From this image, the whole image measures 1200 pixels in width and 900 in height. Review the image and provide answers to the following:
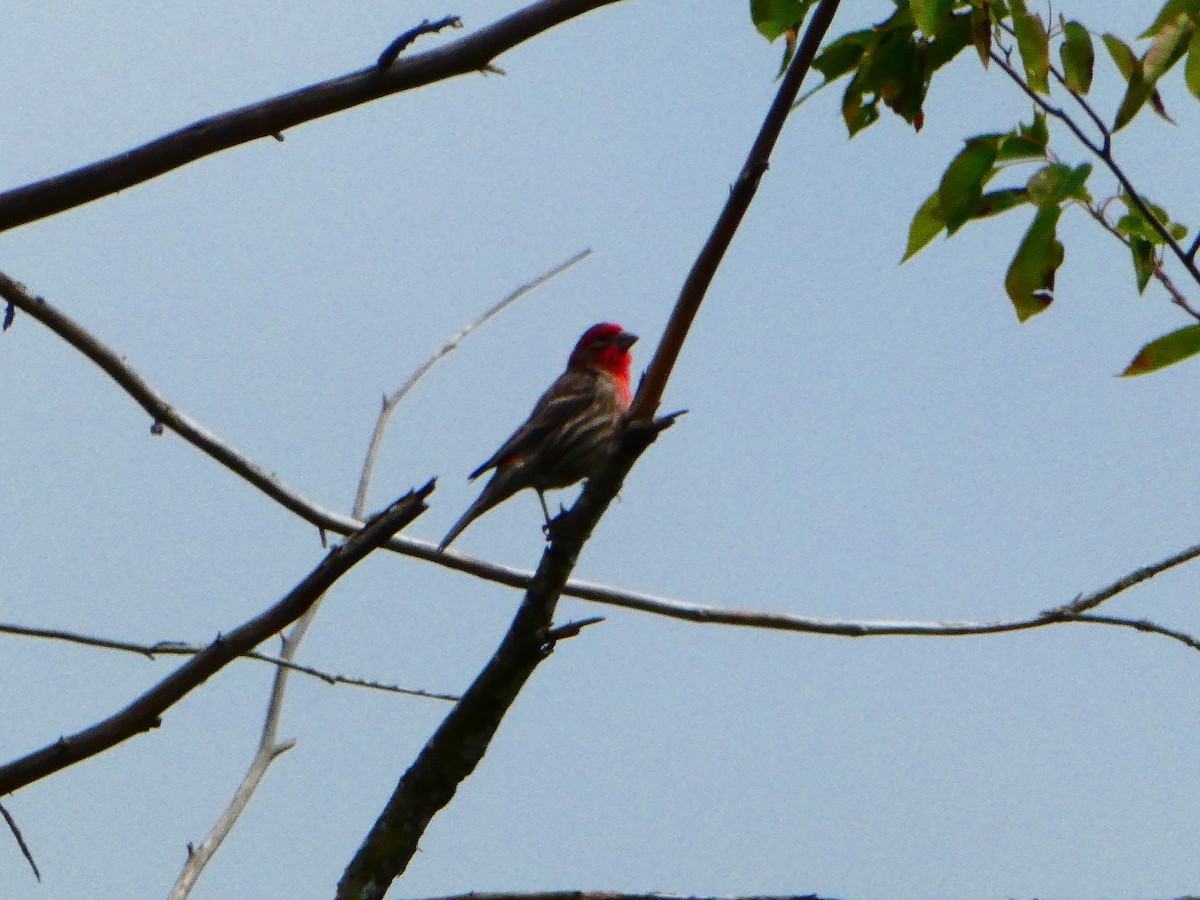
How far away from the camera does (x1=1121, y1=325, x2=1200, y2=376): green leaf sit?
3.50 meters

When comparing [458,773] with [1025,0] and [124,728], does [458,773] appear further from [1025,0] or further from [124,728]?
[1025,0]

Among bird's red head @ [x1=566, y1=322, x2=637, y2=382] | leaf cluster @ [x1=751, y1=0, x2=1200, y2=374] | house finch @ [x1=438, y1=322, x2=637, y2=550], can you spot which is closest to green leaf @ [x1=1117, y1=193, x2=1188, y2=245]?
leaf cluster @ [x1=751, y1=0, x2=1200, y2=374]

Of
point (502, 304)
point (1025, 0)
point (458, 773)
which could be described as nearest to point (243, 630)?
point (458, 773)

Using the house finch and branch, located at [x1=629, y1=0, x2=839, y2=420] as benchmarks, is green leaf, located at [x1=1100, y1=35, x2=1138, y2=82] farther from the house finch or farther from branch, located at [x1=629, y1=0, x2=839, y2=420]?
the house finch

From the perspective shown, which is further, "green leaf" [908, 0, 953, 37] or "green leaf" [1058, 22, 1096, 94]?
"green leaf" [1058, 22, 1096, 94]

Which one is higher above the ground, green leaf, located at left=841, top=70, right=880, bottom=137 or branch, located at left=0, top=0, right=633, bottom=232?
green leaf, located at left=841, top=70, right=880, bottom=137

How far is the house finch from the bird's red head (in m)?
0.46

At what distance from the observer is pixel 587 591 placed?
201 inches

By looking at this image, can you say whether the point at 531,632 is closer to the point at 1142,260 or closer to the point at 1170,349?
the point at 1170,349

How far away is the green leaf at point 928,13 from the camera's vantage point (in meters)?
3.45

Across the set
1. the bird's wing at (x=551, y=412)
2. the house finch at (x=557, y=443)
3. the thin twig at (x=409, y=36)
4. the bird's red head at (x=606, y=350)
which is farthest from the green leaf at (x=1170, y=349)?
the bird's red head at (x=606, y=350)

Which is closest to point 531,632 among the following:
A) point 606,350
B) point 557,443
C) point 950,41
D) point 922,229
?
point 922,229

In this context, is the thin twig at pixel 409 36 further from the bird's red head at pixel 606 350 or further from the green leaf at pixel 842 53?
the bird's red head at pixel 606 350

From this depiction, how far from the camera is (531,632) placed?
11.2 feet
